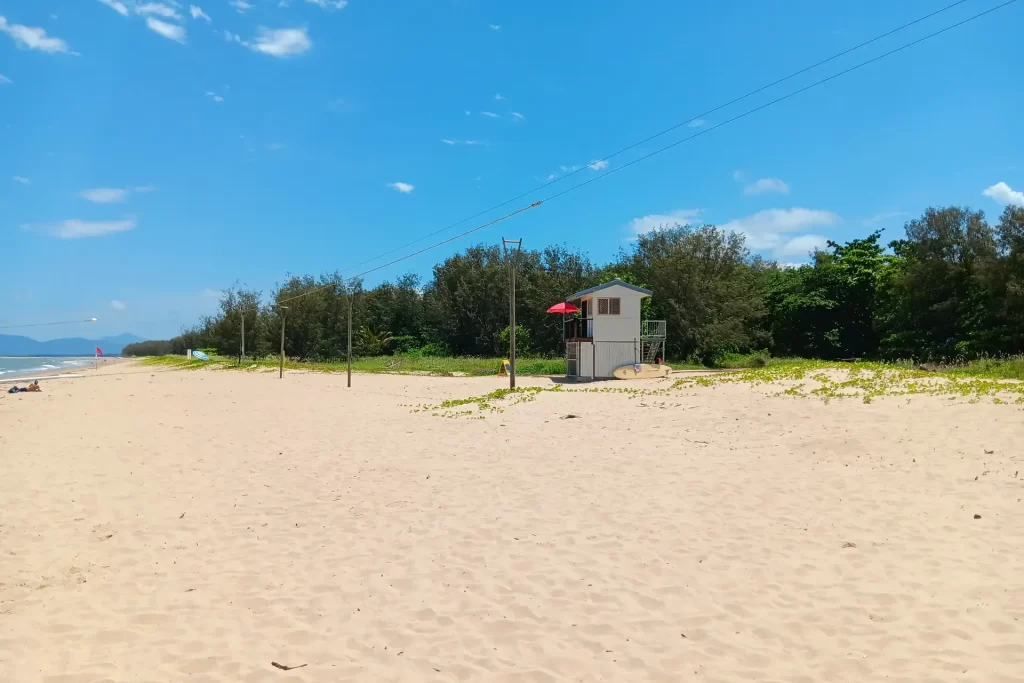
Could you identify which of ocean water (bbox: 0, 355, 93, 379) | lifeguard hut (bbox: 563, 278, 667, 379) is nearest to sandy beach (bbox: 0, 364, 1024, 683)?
lifeguard hut (bbox: 563, 278, 667, 379)

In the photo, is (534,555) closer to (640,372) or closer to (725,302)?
(640,372)

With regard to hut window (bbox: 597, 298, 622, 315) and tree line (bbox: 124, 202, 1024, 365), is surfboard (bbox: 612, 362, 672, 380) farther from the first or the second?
tree line (bbox: 124, 202, 1024, 365)

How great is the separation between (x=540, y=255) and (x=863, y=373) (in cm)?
4085

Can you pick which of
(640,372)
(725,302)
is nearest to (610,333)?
(640,372)

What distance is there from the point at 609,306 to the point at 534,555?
80.1 feet

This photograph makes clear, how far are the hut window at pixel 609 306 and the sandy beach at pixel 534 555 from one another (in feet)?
58.8

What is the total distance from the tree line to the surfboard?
1303 centimetres

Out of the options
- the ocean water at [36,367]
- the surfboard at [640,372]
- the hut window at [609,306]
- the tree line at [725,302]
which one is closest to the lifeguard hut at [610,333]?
the hut window at [609,306]

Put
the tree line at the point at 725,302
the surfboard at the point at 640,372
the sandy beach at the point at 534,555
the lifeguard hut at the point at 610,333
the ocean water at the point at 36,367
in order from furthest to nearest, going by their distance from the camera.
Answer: the ocean water at the point at 36,367, the tree line at the point at 725,302, the lifeguard hut at the point at 610,333, the surfboard at the point at 640,372, the sandy beach at the point at 534,555

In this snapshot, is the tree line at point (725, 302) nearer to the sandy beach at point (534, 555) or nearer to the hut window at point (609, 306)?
the hut window at point (609, 306)

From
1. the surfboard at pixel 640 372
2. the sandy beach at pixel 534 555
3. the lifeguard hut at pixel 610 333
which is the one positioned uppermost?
the lifeguard hut at pixel 610 333

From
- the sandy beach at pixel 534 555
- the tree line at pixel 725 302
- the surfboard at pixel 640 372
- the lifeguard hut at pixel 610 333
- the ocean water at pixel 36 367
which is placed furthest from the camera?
the ocean water at pixel 36 367

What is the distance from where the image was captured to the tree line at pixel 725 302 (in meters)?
35.2

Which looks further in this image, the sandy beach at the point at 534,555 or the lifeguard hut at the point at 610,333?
the lifeguard hut at the point at 610,333
